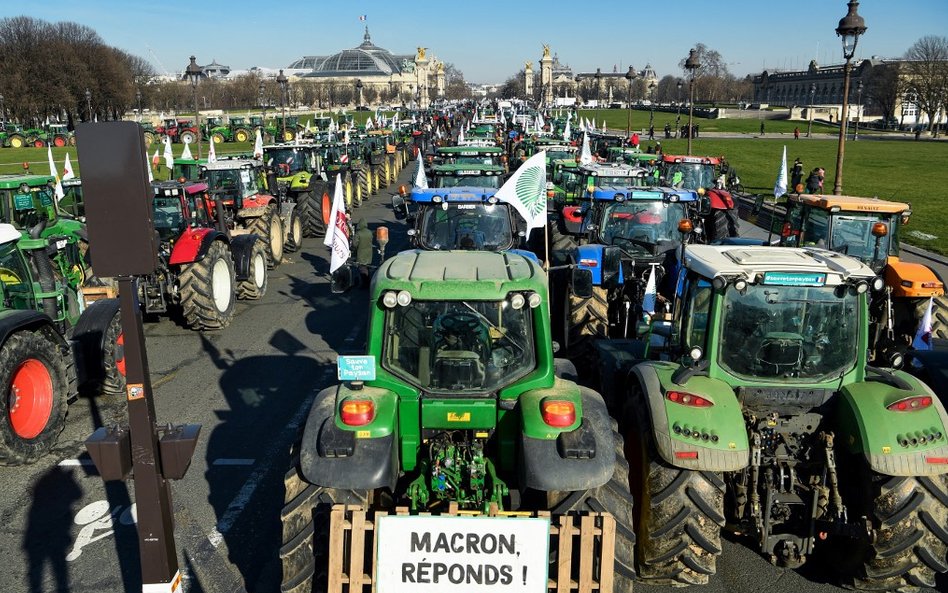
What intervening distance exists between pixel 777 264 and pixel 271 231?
12526 millimetres

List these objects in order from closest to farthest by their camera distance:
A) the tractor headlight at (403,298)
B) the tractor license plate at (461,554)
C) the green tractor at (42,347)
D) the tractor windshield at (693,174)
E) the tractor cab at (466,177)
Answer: the tractor license plate at (461,554)
the tractor headlight at (403,298)
the green tractor at (42,347)
the tractor cab at (466,177)
the tractor windshield at (693,174)

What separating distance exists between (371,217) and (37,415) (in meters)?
15.6

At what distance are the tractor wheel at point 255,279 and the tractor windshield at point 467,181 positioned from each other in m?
3.61

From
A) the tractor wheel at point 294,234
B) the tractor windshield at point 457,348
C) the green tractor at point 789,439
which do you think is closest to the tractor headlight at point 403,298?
the tractor windshield at point 457,348

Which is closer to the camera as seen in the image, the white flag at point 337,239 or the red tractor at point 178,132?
the white flag at point 337,239

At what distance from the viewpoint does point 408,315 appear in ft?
15.3

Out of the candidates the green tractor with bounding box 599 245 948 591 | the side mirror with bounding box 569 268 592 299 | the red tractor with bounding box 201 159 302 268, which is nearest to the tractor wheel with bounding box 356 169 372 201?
the red tractor with bounding box 201 159 302 268

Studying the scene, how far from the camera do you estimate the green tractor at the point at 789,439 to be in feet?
14.7

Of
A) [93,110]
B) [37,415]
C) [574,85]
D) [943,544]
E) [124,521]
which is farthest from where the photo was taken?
[574,85]

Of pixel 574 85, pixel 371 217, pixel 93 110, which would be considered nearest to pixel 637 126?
pixel 93 110

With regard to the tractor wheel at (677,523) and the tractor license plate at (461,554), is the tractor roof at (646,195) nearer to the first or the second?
the tractor wheel at (677,523)

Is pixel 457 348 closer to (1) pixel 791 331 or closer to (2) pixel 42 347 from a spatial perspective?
(1) pixel 791 331

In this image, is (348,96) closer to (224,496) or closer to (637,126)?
(637,126)

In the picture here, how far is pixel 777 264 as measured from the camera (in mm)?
4887
